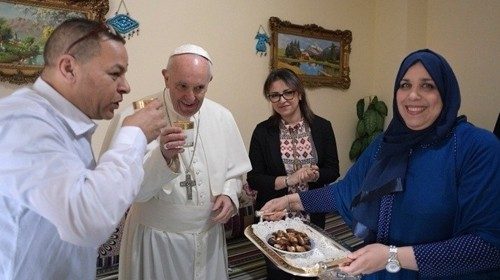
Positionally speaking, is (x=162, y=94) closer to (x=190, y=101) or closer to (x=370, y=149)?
(x=190, y=101)

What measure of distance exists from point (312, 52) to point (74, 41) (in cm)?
379

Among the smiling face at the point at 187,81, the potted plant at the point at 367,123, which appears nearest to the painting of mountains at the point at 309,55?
the potted plant at the point at 367,123

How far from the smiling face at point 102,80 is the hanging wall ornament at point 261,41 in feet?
10.1

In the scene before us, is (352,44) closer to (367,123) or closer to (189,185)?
(367,123)

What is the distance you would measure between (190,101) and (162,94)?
24 cm

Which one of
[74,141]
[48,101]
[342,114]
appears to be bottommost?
[342,114]

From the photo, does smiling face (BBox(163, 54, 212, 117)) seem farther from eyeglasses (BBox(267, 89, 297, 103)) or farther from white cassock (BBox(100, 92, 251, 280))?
eyeglasses (BBox(267, 89, 297, 103))

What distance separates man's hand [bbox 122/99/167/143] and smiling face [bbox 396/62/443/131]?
90 cm

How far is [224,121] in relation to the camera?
82.8 inches

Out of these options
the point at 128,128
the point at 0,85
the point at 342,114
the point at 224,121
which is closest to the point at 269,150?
the point at 224,121

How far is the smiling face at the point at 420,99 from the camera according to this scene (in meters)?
1.35

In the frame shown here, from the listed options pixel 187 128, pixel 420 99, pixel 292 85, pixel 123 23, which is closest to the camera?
pixel 420 99

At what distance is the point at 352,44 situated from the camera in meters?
4.99

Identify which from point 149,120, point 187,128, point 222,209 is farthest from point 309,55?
point 149,120
